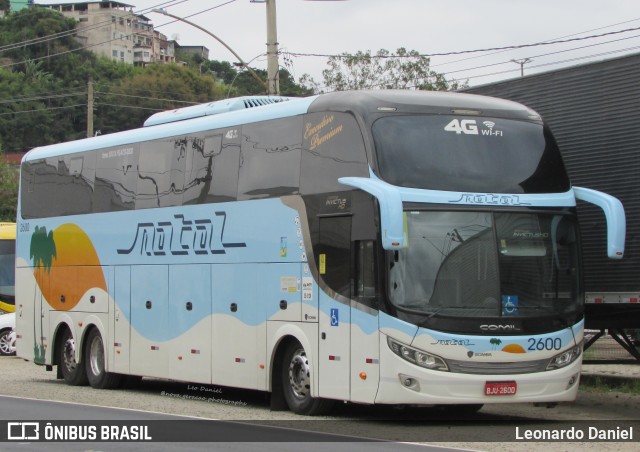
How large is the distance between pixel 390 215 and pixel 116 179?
8.51 m

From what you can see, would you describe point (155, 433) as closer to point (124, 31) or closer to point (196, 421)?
point (196, 421)

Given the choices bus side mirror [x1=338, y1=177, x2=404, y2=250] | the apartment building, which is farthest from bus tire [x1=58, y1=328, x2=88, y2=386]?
the apartment building

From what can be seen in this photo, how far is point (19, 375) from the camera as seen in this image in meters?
25.5

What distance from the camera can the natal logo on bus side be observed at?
17938 millimetres

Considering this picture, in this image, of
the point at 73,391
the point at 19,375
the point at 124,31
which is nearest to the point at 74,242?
the point at 73,391

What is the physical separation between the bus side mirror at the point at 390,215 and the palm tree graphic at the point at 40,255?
34.1 feet

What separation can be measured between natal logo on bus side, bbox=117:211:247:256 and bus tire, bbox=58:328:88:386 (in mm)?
2702

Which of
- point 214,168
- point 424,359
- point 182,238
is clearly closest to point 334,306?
point 424,359

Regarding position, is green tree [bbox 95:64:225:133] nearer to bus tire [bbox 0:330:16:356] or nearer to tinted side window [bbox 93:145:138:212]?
bus tire [bbox 0:330:16:356]

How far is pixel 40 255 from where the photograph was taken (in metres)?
23.4

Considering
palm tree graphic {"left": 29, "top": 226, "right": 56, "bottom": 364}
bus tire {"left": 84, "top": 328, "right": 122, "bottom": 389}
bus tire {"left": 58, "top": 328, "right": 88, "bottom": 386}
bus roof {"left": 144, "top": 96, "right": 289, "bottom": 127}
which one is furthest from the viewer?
palm tree graphic {"left": 29, "top": 226, "right": 56, "bottom": 364}

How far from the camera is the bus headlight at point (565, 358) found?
14648 mm

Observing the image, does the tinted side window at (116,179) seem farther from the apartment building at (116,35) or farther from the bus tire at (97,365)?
the apartment building at (116,35)

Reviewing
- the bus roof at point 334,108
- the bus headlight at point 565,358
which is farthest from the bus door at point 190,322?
the bus headlight at point 565,358
